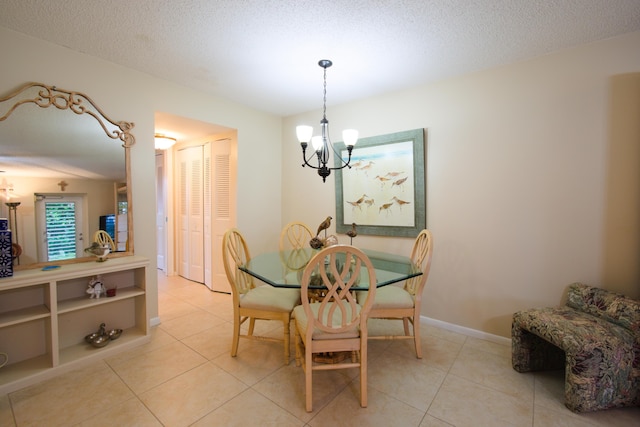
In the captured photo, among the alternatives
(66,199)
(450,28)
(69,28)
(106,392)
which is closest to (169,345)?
(106,392)

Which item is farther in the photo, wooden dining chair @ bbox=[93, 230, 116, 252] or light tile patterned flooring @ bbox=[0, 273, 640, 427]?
wooden dining chair @ bbox=[93, 230, 116, 252]

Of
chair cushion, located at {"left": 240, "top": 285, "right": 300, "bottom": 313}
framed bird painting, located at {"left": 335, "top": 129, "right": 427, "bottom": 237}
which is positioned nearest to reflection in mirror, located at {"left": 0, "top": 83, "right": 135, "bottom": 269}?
chair cushion, located at {"left": 240, "top": 285, "right": 300, "bottom": 313}

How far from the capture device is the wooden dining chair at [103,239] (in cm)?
233

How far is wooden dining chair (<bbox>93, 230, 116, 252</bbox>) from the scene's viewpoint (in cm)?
233

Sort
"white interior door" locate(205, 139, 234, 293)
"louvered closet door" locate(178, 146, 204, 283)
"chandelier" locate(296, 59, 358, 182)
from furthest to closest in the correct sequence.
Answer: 1. "louvered closet door" locate(178, 146, 204, 283)
2. "white interior door" locate(205, 139, 234, 293)
3. "chandelier" locate(296, 59, 358, 182)

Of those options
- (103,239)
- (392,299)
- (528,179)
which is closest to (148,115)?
(103,239)

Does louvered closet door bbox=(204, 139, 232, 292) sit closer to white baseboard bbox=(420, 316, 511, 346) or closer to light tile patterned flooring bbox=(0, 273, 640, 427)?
light tile patterned flooring bbox=(0, 273, 640, 427)

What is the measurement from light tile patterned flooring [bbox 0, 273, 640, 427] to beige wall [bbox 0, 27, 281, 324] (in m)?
0.90

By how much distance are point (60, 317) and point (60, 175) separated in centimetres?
112

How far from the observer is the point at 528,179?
2.27 meters

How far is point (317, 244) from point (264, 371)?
3.52 feet

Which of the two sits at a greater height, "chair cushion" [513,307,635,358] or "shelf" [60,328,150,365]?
"chair cushion" [513,307,635,358]

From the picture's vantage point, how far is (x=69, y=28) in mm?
1915

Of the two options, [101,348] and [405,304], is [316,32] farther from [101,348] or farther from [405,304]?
[101,348]
